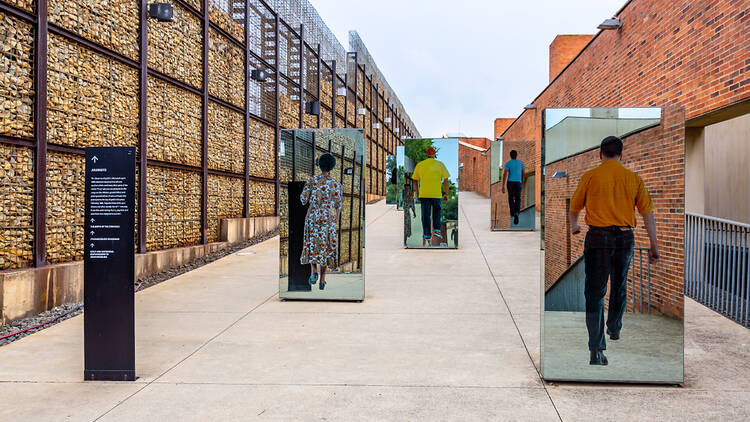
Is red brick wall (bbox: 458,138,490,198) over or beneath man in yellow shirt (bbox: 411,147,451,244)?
over

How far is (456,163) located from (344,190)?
250 inches

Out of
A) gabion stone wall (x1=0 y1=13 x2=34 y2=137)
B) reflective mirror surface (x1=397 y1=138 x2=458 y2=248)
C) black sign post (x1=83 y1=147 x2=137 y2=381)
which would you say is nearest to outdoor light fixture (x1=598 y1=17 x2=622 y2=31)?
reflective mirror surface (x1=397 y1=138 x2=458 y2=248)

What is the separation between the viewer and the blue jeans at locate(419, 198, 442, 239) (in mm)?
13195

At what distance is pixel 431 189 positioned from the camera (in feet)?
42.8

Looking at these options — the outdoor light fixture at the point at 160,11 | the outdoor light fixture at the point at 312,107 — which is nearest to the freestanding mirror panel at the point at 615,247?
the outdoor light fixture at the point at 160,11

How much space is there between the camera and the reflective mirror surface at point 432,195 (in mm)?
13070

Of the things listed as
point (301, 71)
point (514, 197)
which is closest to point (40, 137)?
point (301, 71)

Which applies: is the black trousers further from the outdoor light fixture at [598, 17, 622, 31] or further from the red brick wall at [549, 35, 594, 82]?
the red brick wall at [549, 35, 594, 82]

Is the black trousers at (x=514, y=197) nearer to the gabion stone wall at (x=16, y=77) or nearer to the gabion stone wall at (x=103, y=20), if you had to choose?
the gabion stone wall at (x=103, y=20)

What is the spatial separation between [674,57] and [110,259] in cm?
879

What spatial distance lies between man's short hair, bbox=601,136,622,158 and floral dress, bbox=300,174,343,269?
3712 mm

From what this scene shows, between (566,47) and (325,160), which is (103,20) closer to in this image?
(325,160)

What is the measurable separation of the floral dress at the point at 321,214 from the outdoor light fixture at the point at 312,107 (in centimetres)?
1223

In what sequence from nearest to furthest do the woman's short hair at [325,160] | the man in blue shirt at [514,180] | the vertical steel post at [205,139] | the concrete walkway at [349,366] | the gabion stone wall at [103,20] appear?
the concrete walkway at [349,366]
the woman's short hair at [325,160]
the gabion stone wall at [103,20]
the vertical steel post at [205,139]
the man in blue shirt at [514,180]
